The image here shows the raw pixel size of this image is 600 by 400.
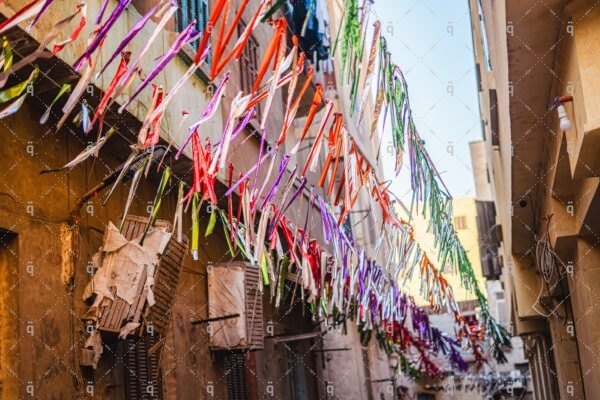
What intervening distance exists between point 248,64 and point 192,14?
2965 millimetres

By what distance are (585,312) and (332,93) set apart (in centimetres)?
1233

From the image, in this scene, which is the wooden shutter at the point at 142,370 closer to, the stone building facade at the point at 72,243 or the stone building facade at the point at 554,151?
the stone building facade at the point at 72,243

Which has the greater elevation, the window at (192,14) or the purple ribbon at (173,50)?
the window at (192,14)

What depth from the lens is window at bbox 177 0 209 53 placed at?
1012cm

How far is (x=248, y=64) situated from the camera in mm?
13367

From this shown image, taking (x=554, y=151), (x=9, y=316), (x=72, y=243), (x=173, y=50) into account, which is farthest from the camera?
(x=554, y=151)

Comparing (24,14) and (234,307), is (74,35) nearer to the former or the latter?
(24,14)

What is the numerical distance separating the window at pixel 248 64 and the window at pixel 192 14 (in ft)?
5.27

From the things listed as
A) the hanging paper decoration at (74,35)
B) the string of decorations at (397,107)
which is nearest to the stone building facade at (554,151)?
the string of decorations at (397,107)

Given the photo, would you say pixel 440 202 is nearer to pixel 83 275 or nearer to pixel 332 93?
pixel 83 275

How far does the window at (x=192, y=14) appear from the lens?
10125 mm

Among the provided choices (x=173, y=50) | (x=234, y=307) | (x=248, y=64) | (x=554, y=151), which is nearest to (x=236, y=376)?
(x=234, y=307)

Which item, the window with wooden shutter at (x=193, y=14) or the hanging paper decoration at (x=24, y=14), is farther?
the window with wooden shutter at (x=193, y=14)

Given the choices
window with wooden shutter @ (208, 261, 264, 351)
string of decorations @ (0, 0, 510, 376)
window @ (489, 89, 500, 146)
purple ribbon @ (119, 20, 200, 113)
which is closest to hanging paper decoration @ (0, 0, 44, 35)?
string of decorations @ (0, 0, 510, 376)
